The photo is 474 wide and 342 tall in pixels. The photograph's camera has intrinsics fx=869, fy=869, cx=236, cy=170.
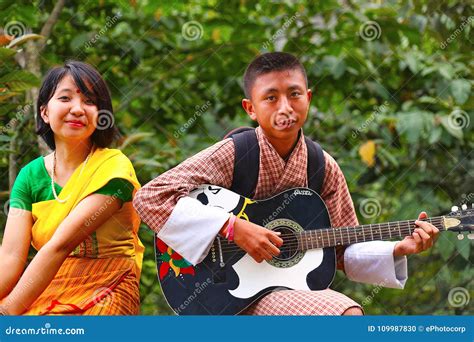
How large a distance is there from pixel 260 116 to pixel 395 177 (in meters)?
1.59

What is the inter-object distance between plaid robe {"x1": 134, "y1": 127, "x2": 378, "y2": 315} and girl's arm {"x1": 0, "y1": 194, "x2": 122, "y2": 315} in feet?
0.45

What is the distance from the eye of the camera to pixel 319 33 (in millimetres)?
3850

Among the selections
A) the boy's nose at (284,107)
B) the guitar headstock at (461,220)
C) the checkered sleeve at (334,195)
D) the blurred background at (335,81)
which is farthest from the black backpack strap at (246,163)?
the blurred background at (335,81)

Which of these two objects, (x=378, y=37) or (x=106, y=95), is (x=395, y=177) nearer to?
(x=378, y=37)

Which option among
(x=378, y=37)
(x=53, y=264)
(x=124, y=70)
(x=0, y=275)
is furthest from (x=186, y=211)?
(x=378, y=37)

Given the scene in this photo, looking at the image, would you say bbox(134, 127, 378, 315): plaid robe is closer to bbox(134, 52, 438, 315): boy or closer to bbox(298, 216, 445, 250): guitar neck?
bbox(134, 52, 438, 315): boy

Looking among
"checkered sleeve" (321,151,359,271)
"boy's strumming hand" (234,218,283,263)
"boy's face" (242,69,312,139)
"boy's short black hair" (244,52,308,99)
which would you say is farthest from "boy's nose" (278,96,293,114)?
"boy's strumming hand" (234,218,283,263)

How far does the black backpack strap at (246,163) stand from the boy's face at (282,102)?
0.19 ft

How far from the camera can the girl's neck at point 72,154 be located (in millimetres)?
2695

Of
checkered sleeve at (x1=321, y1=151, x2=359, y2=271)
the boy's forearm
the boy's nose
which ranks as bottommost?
the boy's forearm

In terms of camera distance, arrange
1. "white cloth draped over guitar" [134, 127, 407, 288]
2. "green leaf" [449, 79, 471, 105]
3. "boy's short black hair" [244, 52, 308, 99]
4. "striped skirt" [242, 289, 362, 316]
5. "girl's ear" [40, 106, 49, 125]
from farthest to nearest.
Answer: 1. "green leaf" [449, 79, 471, 105]
2. "girl's ear" [40, 106, 49, 125]
3. "boy's short black hair" [244, 52, 308, 99]
4. "white cloth draped over guitar" [134, 127, 407, 288]
5. "striped skirt" [242, 289, 362, 316]

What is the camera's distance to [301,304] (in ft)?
8.00

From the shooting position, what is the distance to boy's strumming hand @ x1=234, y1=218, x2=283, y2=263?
2.48 metres

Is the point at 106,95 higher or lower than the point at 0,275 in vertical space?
higher
